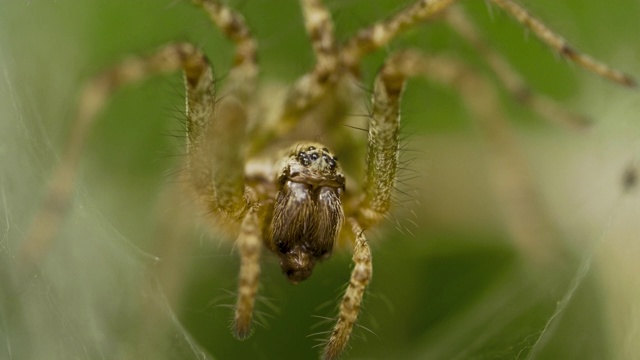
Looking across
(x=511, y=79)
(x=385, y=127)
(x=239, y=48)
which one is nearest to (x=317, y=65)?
(x=239, y=48)

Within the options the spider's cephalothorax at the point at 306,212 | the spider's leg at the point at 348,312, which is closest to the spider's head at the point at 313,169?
the spider's cephalothorax at the point at 306,212

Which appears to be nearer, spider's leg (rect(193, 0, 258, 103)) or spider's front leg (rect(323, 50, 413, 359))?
spider's front leg (rect(323, 50, 413, 359))

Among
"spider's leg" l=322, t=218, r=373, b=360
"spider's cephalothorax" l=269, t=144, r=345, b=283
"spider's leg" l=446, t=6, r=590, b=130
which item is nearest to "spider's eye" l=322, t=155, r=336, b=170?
"spider's cephalothorax" l=269, t=144, r=345, b=283

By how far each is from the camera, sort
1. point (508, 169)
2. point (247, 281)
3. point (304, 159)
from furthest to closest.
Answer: point (508, 169) → point (304, 159) → point (247, 281)

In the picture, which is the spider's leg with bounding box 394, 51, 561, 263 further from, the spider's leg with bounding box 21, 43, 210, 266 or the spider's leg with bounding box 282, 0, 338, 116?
the spider's leg with bounding box 21, 43, 210, 266

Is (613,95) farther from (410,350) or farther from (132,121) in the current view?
(132,121)

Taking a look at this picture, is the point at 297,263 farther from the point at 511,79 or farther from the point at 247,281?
the point at 511,79

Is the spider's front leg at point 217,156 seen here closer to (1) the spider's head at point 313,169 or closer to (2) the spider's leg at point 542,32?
(1) the spider's head at point 313,169
